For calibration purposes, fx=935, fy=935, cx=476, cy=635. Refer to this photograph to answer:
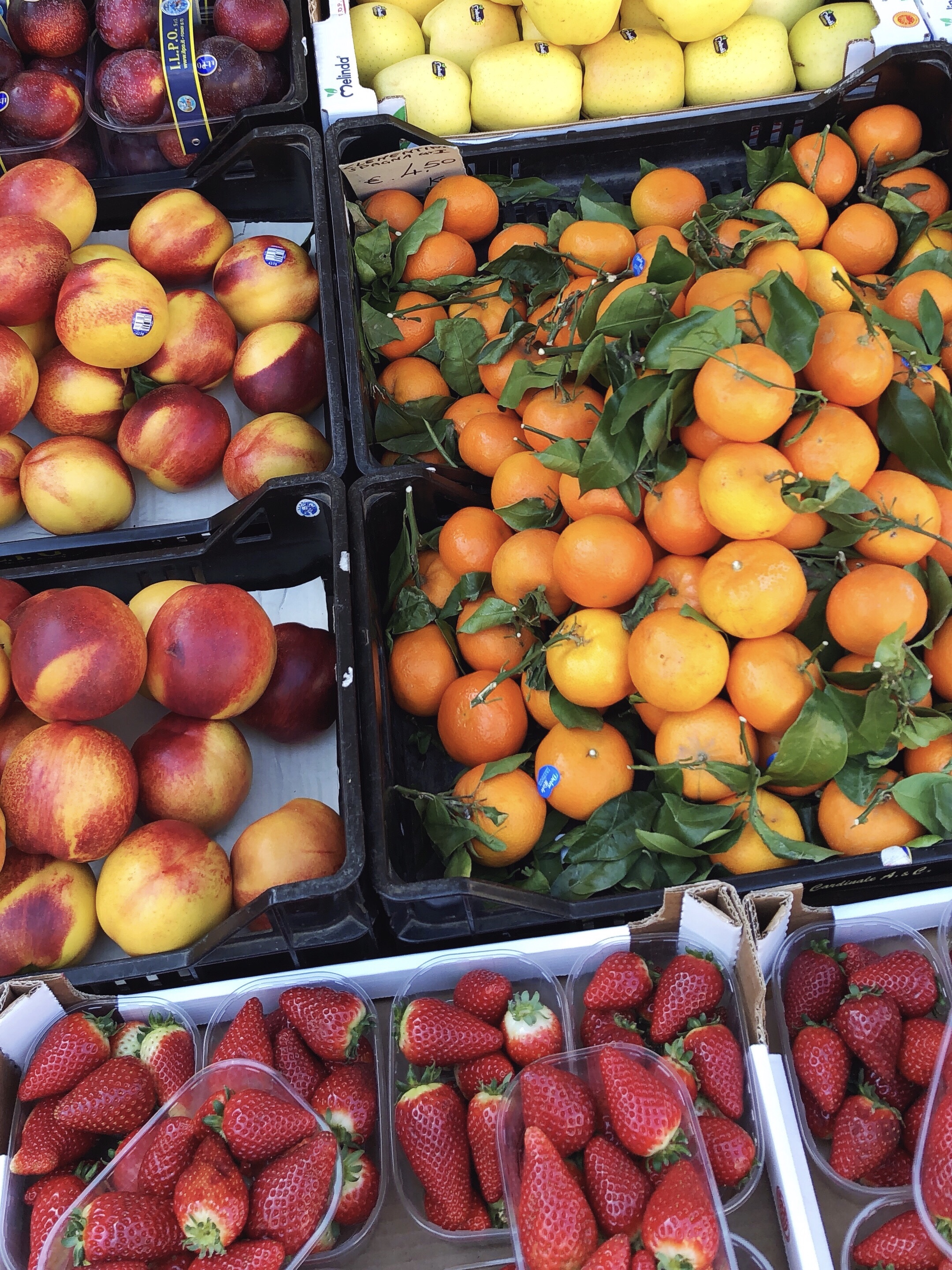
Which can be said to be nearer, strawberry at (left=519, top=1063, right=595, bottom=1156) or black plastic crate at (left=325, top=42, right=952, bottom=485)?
strawberry at (left=519, top=1063, right=595, bottom=1156)

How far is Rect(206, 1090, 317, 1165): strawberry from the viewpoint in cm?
85

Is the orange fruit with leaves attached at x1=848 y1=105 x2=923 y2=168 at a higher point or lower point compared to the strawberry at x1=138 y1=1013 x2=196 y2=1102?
higher

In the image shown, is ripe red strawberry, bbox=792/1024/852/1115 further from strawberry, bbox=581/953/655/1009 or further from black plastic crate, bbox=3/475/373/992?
black plastic crate, bbox=3/475/373/992

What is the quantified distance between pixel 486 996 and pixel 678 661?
1.36ft

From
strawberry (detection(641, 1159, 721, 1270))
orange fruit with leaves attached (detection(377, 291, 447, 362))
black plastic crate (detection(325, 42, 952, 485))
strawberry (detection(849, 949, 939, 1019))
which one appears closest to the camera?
strawberry (detection(641, 1159, 721, 1270))

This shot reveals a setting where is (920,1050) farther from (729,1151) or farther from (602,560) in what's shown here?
(602,560)

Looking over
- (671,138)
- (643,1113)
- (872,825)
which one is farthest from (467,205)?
(643,1113)

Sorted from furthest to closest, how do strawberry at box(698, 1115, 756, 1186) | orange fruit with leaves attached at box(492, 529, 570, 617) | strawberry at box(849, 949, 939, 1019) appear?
1. orange fruit with leaves attached at box(492, 529, 570, 617)
2. strawberry at box(849, 949, 939, 1019)
3. strawberry at box(698, 1115, 756, 1186)

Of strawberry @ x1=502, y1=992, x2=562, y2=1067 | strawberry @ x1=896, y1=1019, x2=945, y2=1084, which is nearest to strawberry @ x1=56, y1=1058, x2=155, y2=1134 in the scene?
strawberry @ x1=502, y1=992, x2=562, y2=1067

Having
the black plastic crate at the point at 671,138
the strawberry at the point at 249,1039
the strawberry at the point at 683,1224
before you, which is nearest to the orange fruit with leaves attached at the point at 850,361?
the black plastic crate at the point at 671,138

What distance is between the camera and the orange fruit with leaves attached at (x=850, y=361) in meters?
1.09

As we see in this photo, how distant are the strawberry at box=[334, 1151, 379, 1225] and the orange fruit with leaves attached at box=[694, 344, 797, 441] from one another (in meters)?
0.84

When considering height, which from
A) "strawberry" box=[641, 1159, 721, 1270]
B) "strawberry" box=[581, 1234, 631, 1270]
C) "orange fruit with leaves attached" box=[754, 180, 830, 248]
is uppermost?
"orange fruit with leaves attached" box=[754, 180, 830, 248]

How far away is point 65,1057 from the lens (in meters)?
0.96
